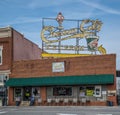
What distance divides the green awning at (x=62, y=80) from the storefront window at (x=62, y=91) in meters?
1.23

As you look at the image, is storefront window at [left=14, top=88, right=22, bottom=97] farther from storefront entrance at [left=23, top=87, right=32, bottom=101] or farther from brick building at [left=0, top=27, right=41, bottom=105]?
brick building at [left=0, top=27, right=41, bottom=105]

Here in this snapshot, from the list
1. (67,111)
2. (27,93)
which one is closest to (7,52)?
(27,93)

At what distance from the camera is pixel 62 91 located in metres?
44.3

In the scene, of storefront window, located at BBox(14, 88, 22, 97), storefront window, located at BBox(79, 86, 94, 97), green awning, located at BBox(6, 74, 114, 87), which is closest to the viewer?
green awning, located at BBox(6, 74, 114, 87)

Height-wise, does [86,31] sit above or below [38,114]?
above

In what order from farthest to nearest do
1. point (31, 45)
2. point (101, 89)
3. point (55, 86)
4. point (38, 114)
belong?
point (31, 45) < point (55, 86) < point (101, 89) < point (38, 114)

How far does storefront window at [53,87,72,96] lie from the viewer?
43875 mm

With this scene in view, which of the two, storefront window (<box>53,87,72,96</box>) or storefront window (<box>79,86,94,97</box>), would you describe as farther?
storefront window (<box>53,87,72,96</box>)

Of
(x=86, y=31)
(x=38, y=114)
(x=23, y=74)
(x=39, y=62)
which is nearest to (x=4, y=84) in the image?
(x=23, y=74)

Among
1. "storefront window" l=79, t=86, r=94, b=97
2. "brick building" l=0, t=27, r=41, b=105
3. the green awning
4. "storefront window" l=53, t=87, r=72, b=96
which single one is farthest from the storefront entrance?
"storefront window" l=79, t=86, r=94, b=97

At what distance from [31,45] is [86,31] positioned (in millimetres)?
12489

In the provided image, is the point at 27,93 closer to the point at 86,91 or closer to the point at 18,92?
the point at 18,92

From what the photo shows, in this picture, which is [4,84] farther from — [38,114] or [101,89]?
[38,114]

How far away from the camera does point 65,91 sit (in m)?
44.2
